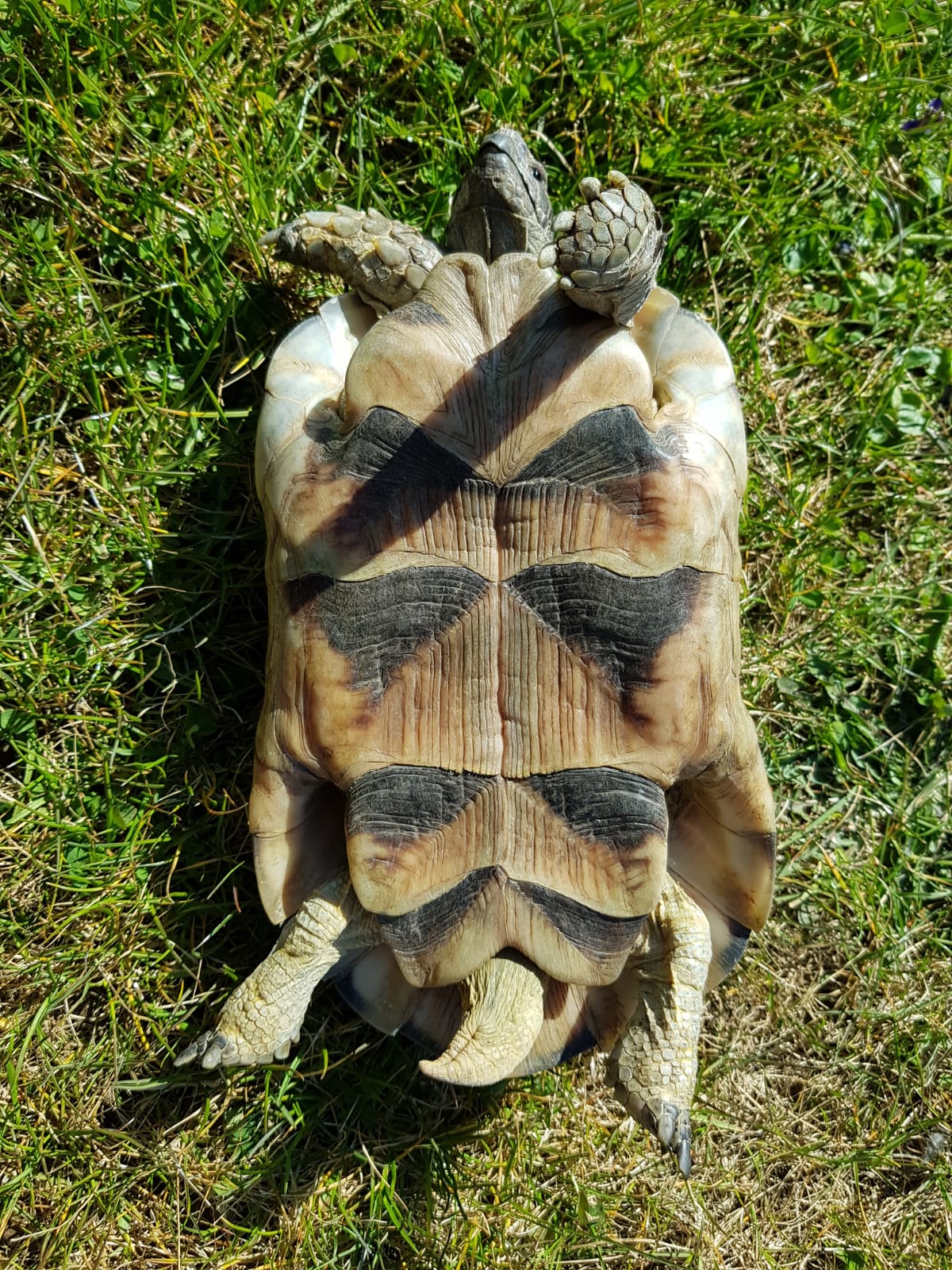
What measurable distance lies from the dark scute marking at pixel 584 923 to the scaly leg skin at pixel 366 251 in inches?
45.7

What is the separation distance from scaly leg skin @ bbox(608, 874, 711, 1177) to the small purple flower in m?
1.92

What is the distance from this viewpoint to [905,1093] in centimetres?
256

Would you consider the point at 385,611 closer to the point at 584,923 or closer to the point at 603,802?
the point at 603,802

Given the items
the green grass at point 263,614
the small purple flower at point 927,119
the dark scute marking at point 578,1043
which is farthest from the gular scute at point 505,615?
the small purple flower at point 927,119

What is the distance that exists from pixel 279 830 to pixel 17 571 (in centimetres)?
88

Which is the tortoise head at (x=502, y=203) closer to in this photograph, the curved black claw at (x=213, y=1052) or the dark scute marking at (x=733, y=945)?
the dark scute marking at (x=733, y=945)

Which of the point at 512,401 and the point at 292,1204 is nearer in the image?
the point at 512,401

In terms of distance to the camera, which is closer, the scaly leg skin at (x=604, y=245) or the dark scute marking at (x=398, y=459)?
the scaly leg skin at (x=604, y=245)

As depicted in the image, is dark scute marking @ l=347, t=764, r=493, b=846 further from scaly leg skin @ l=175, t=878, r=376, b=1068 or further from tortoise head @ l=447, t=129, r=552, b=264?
tortoise head @ l=447, t=129, r=552, b=264

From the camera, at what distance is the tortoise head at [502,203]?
197cm

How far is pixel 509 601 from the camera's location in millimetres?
1784

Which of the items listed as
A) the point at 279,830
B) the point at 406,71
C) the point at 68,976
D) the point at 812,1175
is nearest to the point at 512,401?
the point at 279,830

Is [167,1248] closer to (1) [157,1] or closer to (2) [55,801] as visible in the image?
(2) [55,801]

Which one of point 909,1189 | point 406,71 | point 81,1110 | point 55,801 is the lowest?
point 909,1189
